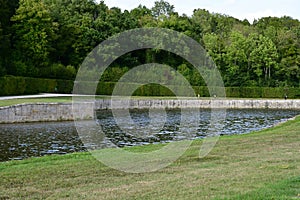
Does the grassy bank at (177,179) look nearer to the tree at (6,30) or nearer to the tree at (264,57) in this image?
the tree at (6,30)

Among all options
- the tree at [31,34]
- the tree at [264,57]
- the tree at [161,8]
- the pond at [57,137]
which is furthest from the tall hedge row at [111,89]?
the tree at [161,8]

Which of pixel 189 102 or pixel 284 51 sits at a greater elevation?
pixel 284 51

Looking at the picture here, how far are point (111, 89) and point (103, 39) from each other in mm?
12203

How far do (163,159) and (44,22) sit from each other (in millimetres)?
45190

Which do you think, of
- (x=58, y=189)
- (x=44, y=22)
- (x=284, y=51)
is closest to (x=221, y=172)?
(x=58, y=189)

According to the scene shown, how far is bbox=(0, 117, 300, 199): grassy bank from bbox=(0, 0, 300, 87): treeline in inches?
1603

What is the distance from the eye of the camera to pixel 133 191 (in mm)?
7480

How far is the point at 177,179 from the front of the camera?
8.40m

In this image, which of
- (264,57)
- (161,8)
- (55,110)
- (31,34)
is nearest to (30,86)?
(31,34)

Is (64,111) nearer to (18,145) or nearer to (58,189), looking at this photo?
(18,145)

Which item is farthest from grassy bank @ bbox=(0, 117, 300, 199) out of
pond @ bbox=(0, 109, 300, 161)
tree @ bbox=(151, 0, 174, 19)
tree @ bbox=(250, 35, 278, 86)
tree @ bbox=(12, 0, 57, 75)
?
tree @ bbox=(151, 0, 174, 19)

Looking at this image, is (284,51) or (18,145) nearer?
(18,145)

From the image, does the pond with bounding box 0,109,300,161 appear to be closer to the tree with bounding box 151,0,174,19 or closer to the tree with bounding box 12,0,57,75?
the tree with bounding box 12,0,57,75

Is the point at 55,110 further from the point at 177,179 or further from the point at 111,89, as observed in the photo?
the point at 111,89
